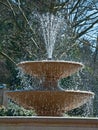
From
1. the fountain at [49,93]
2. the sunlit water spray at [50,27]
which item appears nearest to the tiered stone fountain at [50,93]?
the fountain at [49,93]

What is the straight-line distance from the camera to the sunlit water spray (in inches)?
538

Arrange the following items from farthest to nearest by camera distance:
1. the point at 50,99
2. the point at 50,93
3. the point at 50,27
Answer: the point at 50,27 < the point at 50,99 < the point at 50,93

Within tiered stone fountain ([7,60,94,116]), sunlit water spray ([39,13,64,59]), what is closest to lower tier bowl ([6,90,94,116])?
tiered stone fountain ([7,60,94,116])

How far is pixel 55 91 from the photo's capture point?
791cm

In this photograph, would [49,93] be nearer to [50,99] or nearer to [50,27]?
[50,99]

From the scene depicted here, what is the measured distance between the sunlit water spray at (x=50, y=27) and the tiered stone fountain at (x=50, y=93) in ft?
13.8

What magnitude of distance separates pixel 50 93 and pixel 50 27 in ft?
23.9

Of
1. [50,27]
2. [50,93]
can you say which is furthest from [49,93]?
[50,27]

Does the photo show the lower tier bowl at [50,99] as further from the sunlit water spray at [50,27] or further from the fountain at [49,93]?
the sunlit water spray at [50,27]

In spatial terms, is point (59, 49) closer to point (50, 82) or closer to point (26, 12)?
point (26, 12)

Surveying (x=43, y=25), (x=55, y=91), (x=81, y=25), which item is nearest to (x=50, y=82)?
(x=55, y=91)

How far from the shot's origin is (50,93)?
7902 mm

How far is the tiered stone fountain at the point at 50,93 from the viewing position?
7982mm

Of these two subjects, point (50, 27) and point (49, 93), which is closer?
point (49, 93)
